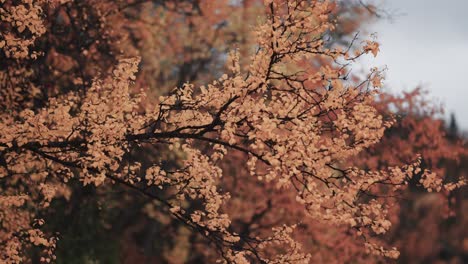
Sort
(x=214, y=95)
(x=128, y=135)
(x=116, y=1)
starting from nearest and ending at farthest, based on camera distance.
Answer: (x=214, y=95) < (x=128, y=135) < (x=116, y=1)

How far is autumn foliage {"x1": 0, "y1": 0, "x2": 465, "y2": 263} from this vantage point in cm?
739

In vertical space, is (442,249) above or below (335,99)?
above

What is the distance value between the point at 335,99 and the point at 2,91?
7.39 meters

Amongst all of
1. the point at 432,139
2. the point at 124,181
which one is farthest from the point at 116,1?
the point at 432,139

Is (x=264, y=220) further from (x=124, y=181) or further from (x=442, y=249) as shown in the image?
(x=442, y=249)

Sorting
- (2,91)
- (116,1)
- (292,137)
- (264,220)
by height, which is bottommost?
(292,137)

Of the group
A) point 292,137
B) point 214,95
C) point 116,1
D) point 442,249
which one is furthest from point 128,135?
point 442,249

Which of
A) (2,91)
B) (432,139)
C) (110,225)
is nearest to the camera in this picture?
(2,91)

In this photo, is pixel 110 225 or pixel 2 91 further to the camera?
pixel 110 225

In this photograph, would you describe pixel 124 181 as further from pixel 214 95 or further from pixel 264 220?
pixel 264 220

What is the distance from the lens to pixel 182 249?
2158 cm

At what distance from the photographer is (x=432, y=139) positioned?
61.6 ft

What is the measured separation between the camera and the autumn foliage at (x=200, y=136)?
24.2ft

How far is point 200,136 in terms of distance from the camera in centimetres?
826
